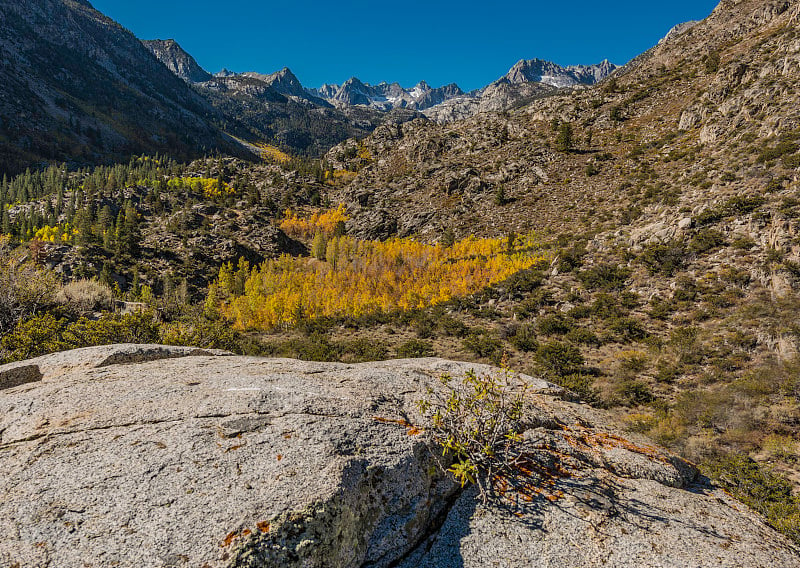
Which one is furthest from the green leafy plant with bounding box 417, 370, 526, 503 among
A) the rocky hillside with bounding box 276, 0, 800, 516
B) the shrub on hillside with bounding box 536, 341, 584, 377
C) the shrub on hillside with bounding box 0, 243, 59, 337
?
the shrub on hillside with bounding box 536, 341, 584, 377

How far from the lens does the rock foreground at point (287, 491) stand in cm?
291

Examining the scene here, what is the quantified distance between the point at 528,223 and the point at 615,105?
126 ft

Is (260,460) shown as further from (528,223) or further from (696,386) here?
(528,223)

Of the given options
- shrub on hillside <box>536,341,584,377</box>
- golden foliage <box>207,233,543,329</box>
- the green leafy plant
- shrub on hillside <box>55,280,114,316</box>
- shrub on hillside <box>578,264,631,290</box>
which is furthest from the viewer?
golden foliage <box>207,233,543,329</box>

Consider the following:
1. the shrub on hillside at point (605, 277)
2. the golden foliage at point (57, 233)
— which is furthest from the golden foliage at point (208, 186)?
the shrub on hillside at point (605, 277)

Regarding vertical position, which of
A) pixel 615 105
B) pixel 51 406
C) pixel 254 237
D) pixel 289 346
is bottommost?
pixel 289 346

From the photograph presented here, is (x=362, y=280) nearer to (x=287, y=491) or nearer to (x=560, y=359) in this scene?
(x=560, y=359)

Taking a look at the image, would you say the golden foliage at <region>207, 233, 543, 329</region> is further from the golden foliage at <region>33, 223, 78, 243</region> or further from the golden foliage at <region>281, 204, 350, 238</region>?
the golden foliage at <region>33, 223, 78, 243</region>

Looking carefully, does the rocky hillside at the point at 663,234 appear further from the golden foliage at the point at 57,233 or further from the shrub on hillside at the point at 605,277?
the golden foliage at the point at 57,233

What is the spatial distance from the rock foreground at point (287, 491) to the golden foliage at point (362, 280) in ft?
123

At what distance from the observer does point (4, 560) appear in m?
2.58

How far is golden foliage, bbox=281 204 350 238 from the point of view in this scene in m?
80.8

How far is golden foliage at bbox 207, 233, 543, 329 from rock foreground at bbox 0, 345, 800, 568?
37.4 m

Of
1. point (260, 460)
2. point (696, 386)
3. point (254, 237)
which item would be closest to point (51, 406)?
point (260, 460)
